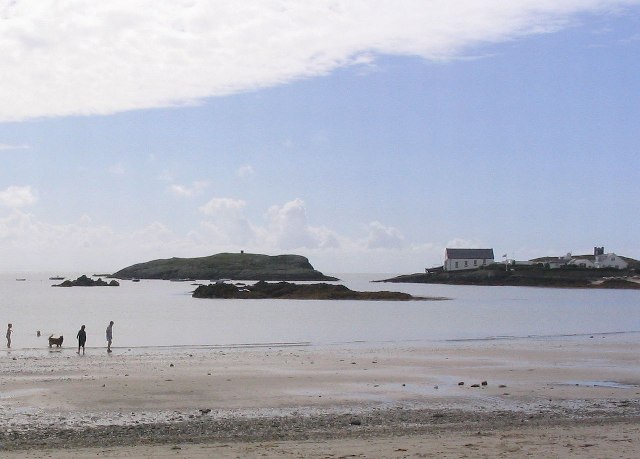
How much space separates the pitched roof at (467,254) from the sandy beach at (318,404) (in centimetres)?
15418

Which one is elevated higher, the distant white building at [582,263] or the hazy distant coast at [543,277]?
the distant white building at [582,263]

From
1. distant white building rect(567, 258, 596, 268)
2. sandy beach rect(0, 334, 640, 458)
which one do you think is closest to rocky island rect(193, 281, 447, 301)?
sandy beach rect(0, 334, 640, 458)

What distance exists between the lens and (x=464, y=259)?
621 ft

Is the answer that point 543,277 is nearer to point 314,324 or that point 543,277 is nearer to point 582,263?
point 582,263

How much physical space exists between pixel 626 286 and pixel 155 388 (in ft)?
501

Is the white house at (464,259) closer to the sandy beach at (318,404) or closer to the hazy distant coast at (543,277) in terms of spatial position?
the hazy distant coast at (543,277)

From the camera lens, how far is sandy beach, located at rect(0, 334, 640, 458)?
1451 centimetres

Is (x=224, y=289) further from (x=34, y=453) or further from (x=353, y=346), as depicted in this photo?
(x=34, y=453)

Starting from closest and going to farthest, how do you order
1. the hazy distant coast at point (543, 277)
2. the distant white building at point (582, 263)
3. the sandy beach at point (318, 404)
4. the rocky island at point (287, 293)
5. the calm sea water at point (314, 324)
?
1. the sandy beach at point (318, 404)
2. the calm sea water at point (314, 324)
3. the rocky island at point (287, 293)
4. the hazy distant coast at point (543, 277)
5. the distant white building at point (582, 263)

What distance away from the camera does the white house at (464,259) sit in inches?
7431

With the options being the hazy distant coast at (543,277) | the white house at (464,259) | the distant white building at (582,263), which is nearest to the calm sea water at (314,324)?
the hazy distant coast at (543,277)

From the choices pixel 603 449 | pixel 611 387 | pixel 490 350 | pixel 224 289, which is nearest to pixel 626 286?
pixel 224 289

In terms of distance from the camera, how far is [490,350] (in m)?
39.4

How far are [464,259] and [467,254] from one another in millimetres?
1820
